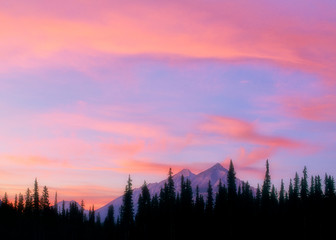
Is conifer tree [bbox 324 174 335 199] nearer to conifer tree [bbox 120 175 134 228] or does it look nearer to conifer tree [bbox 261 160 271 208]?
conifer tree [bbox 261 160 271 208]

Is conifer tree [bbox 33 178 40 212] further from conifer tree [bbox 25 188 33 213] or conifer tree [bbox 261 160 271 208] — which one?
conifer tree [bbox 261 160 271 208]

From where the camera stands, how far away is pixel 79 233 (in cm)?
15412

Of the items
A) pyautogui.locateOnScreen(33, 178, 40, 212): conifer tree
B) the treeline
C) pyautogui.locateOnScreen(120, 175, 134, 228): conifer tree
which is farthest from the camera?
pyautogui.locateOnScreen(33, 178, 40, 212): conifer tree

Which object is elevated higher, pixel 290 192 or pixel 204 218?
pixel 290 192

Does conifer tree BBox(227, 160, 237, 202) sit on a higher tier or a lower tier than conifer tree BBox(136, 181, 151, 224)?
higher

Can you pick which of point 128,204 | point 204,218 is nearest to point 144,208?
point 128,204

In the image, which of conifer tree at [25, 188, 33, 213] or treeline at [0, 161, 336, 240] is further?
conifer tree at [25, 188, 33, 213]

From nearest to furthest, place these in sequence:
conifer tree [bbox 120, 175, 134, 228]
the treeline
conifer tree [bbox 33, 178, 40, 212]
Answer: the treeline
conifer tree [bbox 120, 175, 134, 228]
conifer tree [bbox 33, 178, 40, 212]

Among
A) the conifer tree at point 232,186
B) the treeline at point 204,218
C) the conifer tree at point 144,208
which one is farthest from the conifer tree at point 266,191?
the conifer tree at point 144,208

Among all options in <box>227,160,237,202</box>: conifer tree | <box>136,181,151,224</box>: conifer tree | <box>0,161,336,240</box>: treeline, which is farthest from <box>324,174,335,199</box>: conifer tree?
<box>136,181,151,224</box>: conifer tree

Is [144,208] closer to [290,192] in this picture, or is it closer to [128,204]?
[128,204]

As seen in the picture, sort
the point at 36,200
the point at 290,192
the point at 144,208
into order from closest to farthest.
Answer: the point at 144,208 → the point at 36,200 → the point at 290,192

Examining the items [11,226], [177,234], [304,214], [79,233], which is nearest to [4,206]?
[11,226]

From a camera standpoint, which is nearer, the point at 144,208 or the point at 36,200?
the point at 144,208
